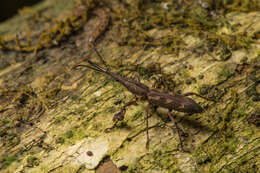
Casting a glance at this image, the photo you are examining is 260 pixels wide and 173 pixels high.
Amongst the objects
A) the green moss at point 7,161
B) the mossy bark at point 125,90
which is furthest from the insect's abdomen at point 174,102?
the green moss at point 7,161

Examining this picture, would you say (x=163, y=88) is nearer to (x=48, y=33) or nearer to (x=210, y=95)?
(x=210, y=95)

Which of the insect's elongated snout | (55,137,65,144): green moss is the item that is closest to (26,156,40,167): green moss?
(55,137,65,144): green moss

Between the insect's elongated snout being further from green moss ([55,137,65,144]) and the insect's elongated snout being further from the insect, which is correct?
green moss ([55,137,65,144])

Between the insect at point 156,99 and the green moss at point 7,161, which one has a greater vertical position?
the insect at point 156,99

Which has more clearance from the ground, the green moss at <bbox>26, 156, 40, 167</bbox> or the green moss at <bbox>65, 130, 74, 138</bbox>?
the green moss at <bbox>65, 130, 74, 138</bbox>

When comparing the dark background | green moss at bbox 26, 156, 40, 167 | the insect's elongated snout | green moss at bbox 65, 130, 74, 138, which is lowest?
green moss at bbox 26, 156, 40, 167

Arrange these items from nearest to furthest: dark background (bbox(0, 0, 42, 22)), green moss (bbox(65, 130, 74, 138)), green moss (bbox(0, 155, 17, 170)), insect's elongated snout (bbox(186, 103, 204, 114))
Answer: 1. green moss (bbox(0, 155, 17, 170))
2. insect's elongated snout (bbox(186, 103, 204, 114))
3. green moss (bbox(65, 130, 74, 138))
4. dark background (bbox(0, 0, 42, 22))

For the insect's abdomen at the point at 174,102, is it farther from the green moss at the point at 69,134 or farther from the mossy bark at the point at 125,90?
the green moss at the point at 69,134

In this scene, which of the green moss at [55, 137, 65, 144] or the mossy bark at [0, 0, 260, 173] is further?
the green moss at [55, 137, 65, 144]

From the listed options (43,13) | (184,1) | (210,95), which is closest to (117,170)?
(210,95)
